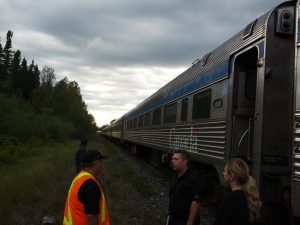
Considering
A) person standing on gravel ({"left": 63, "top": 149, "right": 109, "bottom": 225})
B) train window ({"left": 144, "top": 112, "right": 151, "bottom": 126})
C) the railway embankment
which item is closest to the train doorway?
the railway embankment

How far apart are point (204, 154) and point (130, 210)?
2.01m

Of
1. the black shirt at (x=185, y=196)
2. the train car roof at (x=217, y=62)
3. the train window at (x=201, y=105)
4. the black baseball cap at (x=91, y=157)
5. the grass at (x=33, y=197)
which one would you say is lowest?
the grass at (x=33, y=197)

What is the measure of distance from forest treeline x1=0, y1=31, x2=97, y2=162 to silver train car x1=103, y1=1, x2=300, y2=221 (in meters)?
12.9

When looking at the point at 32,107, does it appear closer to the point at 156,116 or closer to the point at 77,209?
the point at 156,116

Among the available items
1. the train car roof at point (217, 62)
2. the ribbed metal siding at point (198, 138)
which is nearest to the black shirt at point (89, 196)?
the train car roof at point (217, 62)

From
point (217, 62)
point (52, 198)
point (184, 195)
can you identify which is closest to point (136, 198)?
point (52, 198)

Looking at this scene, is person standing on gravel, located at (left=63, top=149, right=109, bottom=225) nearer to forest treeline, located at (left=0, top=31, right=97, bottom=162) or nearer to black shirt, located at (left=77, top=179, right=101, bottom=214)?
black shirt, located at (left=77, top=179, right=101, bottom=214)

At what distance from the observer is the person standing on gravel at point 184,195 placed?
4.85 metres

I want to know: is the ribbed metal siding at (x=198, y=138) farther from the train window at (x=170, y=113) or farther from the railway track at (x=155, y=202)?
the railway track at (x=155, y=202)

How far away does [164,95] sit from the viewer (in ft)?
52.7

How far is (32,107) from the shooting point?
5322 cm

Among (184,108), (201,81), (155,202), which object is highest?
(201,81)

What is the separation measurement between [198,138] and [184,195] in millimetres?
5113

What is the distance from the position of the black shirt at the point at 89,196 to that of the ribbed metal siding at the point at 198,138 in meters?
4.43
